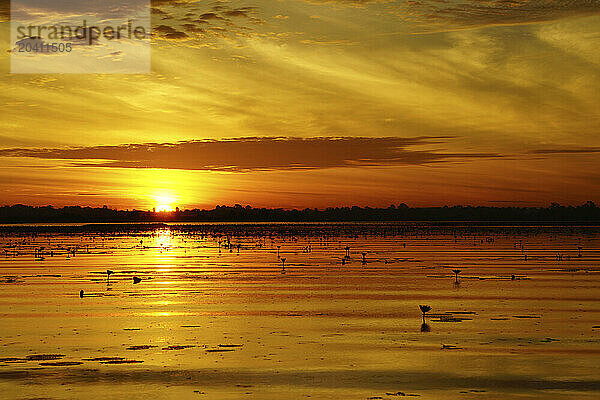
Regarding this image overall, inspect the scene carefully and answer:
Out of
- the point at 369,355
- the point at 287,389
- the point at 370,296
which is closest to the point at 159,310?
the point at 370,296

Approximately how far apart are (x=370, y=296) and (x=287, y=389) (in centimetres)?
1774

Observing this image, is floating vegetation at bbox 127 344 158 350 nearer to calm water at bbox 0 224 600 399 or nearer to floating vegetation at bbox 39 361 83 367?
calm water at bbox 0 224 600 399

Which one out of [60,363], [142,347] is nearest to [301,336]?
[142,347]

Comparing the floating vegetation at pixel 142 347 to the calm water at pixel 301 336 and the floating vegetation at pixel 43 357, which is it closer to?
the calm water at pixel 301 336

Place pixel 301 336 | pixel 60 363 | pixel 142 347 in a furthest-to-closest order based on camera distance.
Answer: pixel 301 336 < pixel 142 347 < pixel 60 363

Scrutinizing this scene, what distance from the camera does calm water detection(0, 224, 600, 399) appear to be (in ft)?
56.2

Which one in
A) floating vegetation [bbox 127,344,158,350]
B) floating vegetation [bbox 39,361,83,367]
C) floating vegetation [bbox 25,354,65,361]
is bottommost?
floating vegetation [bbox 39,361,83,367]

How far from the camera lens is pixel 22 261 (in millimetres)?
59281

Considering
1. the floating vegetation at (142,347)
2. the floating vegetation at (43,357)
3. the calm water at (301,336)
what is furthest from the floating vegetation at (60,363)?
the floating vegetation at (142,347)

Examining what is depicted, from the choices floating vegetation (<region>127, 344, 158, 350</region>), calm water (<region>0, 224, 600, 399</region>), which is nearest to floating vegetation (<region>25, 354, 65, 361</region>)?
calm water (<region>0, 224, 600, 399</region>)

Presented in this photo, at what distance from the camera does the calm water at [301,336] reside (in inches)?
674

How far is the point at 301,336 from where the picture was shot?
23.4 metres

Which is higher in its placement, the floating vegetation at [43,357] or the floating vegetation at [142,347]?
the floating vegetation at [142,347]

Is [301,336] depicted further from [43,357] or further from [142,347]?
[43,357]
